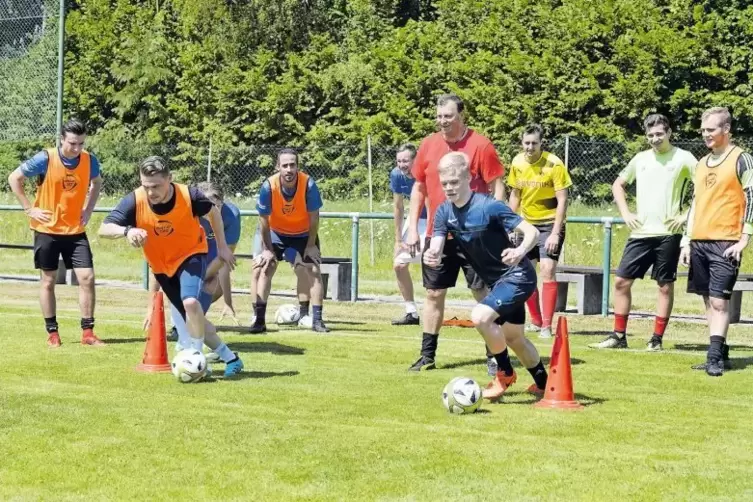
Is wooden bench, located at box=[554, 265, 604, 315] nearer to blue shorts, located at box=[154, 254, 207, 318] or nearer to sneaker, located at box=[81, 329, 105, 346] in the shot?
sneaker, located at box=[81, 329, 105, 346]

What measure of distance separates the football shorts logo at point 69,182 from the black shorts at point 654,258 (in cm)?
525

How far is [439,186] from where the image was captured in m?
10.4

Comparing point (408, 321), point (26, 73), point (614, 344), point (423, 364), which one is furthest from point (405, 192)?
point (26, 73)

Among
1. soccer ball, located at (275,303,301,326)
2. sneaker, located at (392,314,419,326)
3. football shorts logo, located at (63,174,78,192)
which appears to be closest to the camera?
Answer: football shorts logo, located at (63,174,78,192)

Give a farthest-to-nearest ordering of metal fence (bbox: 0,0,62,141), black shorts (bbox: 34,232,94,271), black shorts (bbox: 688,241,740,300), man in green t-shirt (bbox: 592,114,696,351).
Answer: metal fence (bbox: 0,0,62,141)
black shorts (bbox: 34,232,94,271)
man in green t-shirt (bbox: 592,114,696,351)
black shorts (bbox: 688,241,740,300)

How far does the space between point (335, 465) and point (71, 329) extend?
7.29 metres

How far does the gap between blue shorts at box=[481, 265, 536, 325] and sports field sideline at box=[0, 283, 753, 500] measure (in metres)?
0.62

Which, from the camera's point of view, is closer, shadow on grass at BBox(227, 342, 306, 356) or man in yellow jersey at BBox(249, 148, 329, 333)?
shadow on grass at BBox(227, 342, 306, 356)

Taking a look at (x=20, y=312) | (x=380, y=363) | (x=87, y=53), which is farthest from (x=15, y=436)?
(x=87, y=53)

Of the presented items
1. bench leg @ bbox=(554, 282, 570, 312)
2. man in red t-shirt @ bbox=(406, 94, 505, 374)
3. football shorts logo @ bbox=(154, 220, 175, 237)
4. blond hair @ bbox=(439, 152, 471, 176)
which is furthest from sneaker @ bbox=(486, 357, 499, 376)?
bench leg @ bbox=(554, 282, 570, 312)

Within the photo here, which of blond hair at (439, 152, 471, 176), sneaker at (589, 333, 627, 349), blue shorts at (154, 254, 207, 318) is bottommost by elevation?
sneaker at (589, 333, 627, 349)

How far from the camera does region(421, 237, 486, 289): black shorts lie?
10023 millimetres

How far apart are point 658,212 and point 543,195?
4.86ft

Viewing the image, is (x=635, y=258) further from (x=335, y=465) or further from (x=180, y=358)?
(x=335, y=465)
